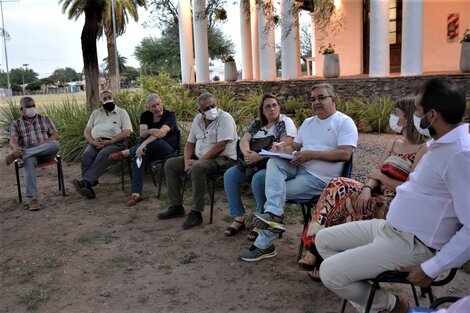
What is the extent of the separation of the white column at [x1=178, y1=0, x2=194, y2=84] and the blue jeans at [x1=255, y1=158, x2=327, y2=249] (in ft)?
38.3

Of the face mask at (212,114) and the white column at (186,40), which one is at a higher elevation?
the white column at (186,40)

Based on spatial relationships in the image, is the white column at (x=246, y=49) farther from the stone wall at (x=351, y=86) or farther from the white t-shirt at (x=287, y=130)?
the white t-shirt at (x=287, y=130)

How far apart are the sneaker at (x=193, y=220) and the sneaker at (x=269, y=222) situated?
1.28 m

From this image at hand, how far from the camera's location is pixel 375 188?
300 cm

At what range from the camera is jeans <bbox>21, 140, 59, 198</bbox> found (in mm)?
5525

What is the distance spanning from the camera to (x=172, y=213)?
4875 mm

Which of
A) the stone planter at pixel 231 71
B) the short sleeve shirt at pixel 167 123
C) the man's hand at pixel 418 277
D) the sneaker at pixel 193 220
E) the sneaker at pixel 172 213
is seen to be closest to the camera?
the man's hand at pixel 418 277

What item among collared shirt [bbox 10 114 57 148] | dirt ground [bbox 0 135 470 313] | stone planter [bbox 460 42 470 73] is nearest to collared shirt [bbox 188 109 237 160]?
dirt ground [bbox 0 135 470 313]

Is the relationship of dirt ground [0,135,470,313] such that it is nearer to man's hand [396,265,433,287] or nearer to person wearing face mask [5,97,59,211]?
person wearing face mask [5,97,59,211]

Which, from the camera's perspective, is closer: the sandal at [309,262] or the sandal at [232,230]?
the sandal at [309,262]

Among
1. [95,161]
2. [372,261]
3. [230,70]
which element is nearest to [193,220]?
[95,161]

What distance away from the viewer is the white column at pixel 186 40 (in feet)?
48.9

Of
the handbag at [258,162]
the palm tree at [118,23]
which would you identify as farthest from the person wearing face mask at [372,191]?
the palm tree at [118,23]

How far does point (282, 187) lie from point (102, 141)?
10.6 feet
